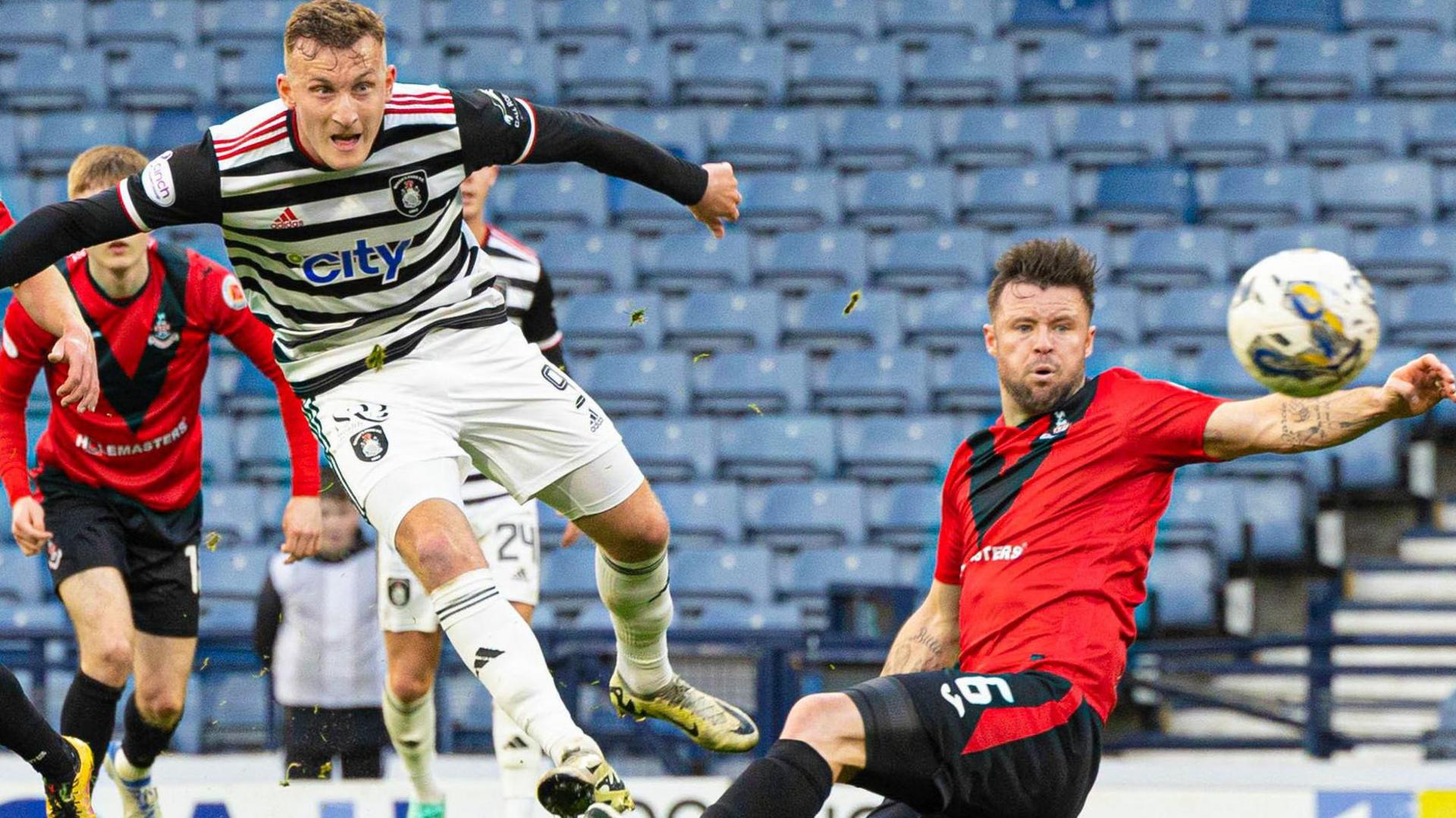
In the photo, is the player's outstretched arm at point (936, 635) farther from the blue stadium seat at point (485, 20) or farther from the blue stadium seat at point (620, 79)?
the blue stadium seat at point (485, 20)

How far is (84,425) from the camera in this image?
6.17 m

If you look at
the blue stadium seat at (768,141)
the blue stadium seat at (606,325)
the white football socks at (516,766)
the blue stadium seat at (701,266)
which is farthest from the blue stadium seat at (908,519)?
the white football socks at (516,766)

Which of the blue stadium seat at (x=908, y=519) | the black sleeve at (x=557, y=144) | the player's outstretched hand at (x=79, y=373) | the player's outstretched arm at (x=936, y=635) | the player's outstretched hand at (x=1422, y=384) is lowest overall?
the blue stadium seat at (x=908, y=519)

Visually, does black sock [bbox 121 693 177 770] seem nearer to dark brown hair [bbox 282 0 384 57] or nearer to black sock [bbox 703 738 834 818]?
dark brown hair [bbox 282 0 384 57]

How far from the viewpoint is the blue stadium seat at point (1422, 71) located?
13.1 meters

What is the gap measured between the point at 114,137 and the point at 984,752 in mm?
10870

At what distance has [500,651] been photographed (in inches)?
174

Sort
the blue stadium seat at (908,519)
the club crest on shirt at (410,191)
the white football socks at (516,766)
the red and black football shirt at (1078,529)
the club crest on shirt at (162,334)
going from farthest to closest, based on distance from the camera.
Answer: the blue stadium seat at (908,519) < the white football socks at (516,766) < the club crest on shirt at (162,334) < the club crest on shirt at (410,191) < the red and black football shirt at (1078,529)

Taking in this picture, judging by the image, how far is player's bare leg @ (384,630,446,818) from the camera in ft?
21.4

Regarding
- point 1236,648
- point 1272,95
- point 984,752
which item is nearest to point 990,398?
point 1236,648

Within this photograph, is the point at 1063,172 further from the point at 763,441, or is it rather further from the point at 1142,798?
the point at 1142,798

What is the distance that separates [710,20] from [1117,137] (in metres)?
3.21

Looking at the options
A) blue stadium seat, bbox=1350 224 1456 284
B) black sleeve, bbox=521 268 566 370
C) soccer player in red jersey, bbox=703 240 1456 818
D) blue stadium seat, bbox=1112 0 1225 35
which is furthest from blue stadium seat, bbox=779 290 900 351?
soccer player in red jersey, bbox=703 240 1456 818

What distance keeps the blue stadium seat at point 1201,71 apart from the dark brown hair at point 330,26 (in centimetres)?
973
